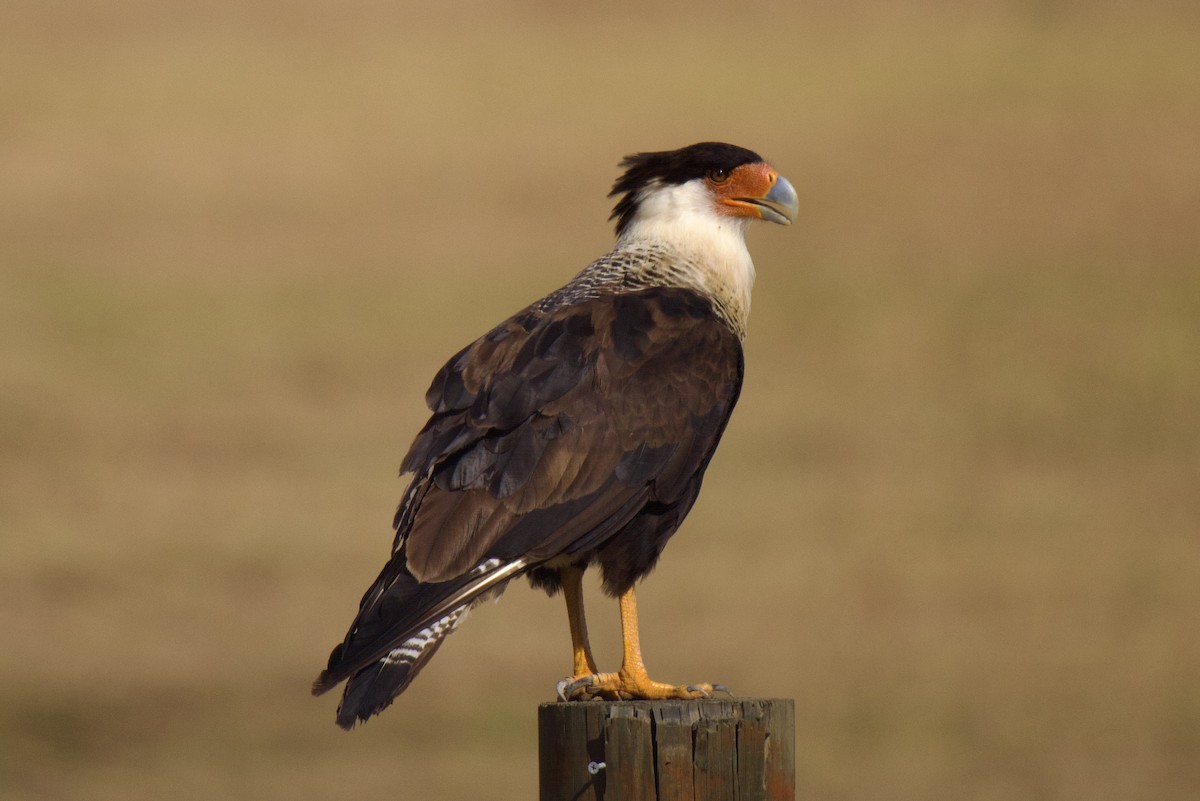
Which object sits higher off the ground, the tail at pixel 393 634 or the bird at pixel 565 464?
the bird at pixel 565 464

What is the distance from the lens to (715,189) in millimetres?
5859

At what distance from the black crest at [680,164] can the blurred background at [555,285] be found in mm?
4996

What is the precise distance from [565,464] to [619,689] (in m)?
0.57

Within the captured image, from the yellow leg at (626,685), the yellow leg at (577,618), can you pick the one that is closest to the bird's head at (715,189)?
the yellow leg at (577,618)

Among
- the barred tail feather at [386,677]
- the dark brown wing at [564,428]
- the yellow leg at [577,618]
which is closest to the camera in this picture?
the barred tail feather at [386,677]

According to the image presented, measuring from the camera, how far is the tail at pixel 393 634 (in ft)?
13.8

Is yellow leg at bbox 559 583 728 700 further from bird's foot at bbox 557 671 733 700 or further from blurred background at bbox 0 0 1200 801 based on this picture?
blurred background at bbox 0 0 1200 801

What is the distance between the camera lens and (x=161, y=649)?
12070 millimetres

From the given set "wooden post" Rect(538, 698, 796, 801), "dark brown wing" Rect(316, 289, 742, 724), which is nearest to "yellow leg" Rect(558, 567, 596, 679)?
"dark brown wing" Rect(316, 289, 742, 724)

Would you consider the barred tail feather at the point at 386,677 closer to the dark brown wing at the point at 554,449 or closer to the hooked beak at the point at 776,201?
the dark brown wing at the point at 554,449

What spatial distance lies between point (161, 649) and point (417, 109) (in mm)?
14051

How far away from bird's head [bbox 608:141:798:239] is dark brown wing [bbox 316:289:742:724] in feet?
1.59

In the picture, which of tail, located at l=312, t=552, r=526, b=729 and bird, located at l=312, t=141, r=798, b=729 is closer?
tail, located at l=312, t=552, r=526, b=729

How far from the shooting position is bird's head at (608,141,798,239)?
230 inches
